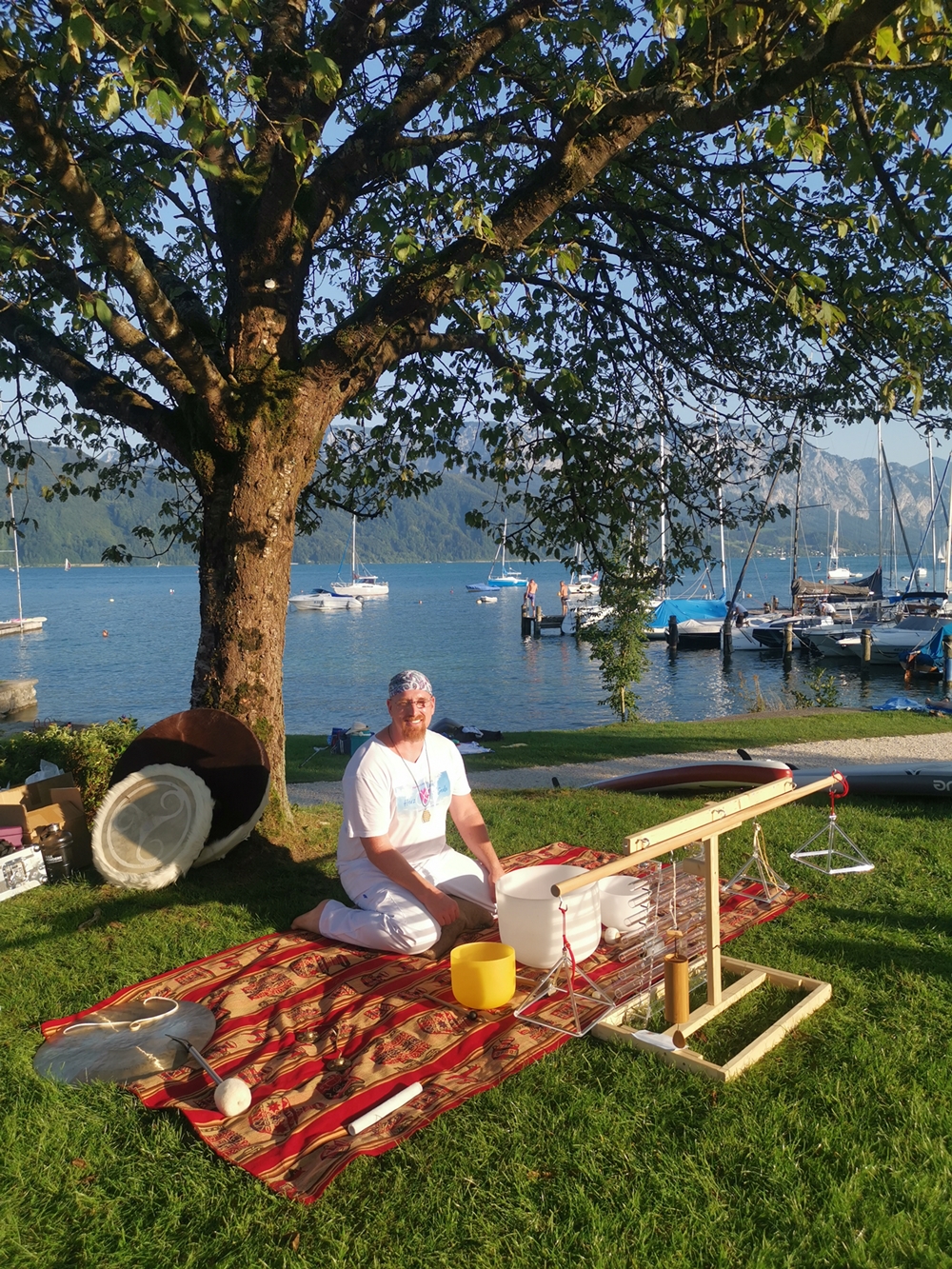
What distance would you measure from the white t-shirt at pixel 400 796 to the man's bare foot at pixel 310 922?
1.11ft

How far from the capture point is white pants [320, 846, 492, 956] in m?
5.33

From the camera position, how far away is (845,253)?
8750 mm

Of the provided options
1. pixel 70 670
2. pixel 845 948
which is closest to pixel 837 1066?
pixel 845 948

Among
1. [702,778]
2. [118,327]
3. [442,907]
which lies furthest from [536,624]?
[442,907]

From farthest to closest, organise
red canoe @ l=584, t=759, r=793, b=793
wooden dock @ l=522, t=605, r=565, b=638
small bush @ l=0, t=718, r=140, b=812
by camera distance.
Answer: wooden dock @ l=522, t=605, r=565, b=638, red canoe @ l=584, t=759, r=793, b=793, small bush @ l=0, t=718, r=140, b=812

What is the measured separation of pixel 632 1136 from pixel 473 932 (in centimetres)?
212

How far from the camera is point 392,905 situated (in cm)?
540

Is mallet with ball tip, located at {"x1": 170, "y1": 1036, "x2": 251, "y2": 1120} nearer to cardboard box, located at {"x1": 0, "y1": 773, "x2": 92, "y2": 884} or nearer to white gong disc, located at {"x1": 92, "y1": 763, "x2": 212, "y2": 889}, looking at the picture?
white gong disc, located at {"x1": 92, "y1": 763, "x2": 212, "y2": 889}

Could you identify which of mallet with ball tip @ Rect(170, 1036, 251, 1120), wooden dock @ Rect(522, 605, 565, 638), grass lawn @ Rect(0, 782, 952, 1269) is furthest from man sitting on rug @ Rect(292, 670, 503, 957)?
wooden dock @ Rect(522, 605, 565, 638)

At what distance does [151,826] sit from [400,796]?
225 cm

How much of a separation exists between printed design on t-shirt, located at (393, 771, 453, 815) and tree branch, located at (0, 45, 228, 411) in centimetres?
334

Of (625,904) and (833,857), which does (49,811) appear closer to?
(625,904)

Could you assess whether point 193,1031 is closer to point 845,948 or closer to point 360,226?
→ point 845,948

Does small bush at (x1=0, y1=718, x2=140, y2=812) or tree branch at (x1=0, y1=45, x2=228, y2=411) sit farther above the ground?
tree branch at (x1=0, y1=45, x2=228, y2=411)
